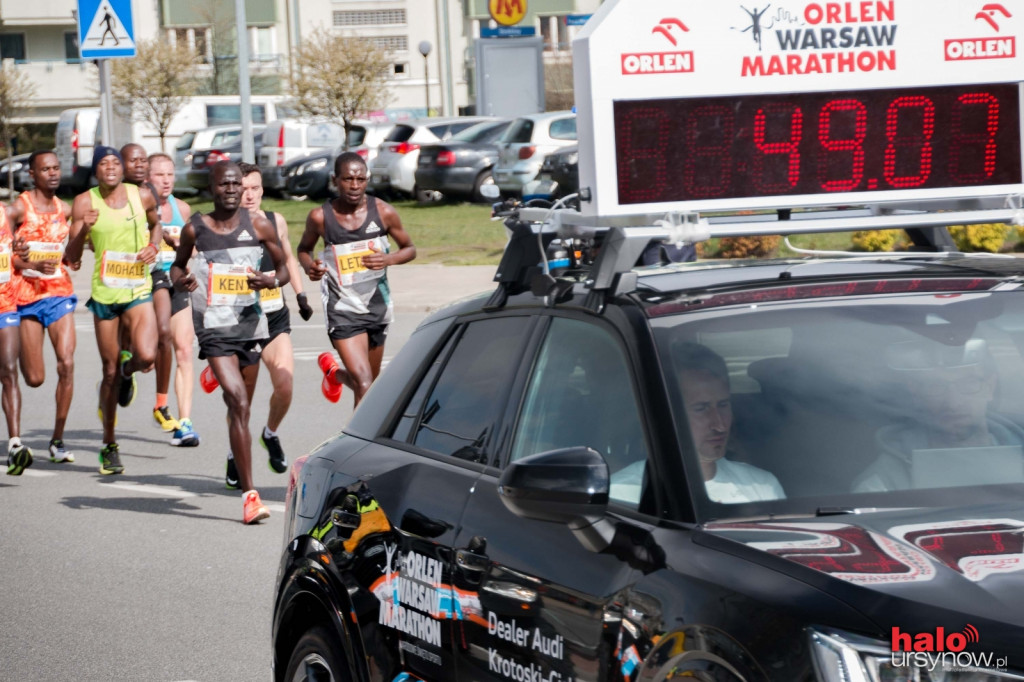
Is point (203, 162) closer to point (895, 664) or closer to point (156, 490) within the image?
point (156, 490)

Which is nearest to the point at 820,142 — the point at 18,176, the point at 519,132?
the point at 519,132

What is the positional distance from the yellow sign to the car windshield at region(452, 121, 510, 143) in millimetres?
7045

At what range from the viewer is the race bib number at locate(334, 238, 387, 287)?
377 inches

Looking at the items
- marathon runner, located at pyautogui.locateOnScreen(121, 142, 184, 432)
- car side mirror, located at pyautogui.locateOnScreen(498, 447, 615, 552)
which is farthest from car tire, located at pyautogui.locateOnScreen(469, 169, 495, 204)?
car side mirror, located at pyautogui.locateOnScreen(498, 447, 615, 552)

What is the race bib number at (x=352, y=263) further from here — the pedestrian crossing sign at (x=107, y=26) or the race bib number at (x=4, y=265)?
the pedestrian crossing sign at (x=107, y=26)

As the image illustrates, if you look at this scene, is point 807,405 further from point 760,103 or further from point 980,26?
point 980,26

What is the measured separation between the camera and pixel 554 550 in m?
3.47

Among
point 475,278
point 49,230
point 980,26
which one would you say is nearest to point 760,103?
point 980,26

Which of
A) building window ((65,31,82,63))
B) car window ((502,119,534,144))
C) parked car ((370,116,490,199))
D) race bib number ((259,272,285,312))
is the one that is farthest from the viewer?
building window ((65,31,82,63))

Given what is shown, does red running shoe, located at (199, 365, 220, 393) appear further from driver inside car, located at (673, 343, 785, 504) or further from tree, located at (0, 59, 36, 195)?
tree, located at (0, 59, 36, 195)

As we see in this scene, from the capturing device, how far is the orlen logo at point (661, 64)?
15.4 ft

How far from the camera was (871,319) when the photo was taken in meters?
3.74

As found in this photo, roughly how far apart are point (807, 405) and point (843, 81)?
1724mm

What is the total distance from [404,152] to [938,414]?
29463 mm
